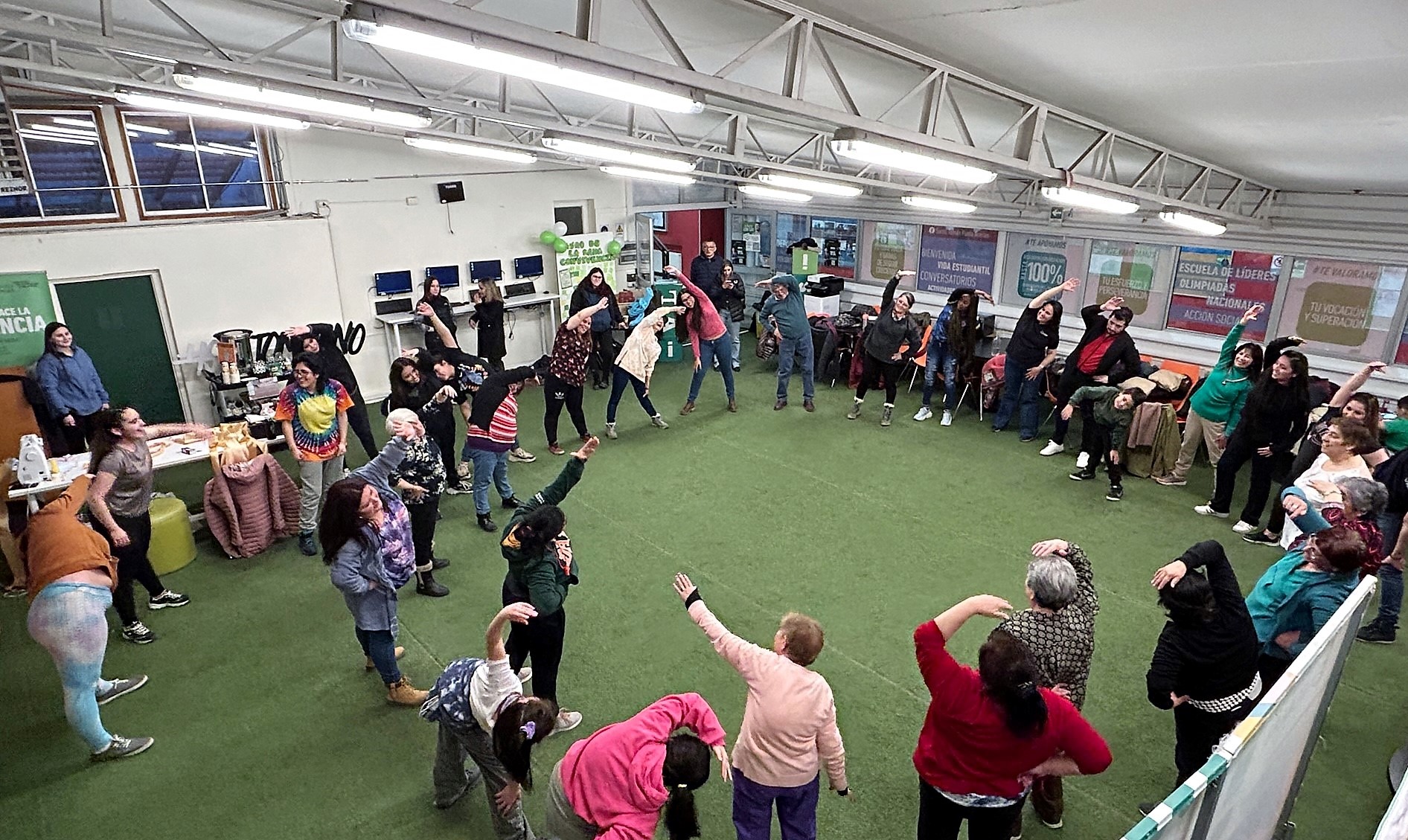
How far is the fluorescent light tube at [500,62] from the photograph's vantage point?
2.28 metres

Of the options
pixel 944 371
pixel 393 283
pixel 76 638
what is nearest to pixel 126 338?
pixel 393 283

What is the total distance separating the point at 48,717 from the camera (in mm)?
3773

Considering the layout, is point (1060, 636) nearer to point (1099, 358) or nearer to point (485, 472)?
point (485, 472)

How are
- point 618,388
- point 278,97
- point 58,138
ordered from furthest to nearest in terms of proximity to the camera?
point 618,388
point 58,138
point 278,97

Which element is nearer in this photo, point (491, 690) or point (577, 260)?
point (491, 690)

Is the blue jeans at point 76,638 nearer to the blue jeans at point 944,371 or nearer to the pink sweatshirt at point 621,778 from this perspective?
the pink sweatshirt at point 621,778

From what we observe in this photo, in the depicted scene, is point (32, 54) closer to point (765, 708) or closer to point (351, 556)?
point (351, 556)

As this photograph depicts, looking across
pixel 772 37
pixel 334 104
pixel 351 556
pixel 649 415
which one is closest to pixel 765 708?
pixel 351 556

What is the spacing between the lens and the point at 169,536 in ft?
16.6

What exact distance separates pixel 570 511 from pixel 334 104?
326 centimetres

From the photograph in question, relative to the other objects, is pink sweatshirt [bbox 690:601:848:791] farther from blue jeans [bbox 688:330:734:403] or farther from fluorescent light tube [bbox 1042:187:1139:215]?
blue jeans [bbox 688:330:734:403]

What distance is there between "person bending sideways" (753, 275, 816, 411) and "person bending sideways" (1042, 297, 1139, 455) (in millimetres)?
2534

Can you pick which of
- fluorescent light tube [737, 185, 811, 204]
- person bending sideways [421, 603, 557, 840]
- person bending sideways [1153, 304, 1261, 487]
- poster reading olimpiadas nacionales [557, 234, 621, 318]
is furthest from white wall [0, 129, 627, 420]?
person bending sideways [1153, 304, 1261, 487]

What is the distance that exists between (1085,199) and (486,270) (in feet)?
23.6
